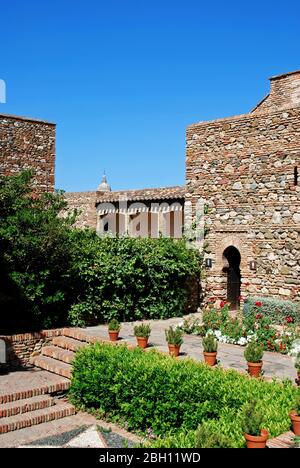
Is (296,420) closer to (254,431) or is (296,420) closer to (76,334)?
(254,431)

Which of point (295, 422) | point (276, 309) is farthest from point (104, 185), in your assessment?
point (295, 422)

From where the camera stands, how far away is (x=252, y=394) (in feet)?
21.3

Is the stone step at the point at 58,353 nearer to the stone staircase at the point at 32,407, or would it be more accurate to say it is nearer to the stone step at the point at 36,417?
the stone staircase at the point at 32,407

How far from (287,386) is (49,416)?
12.8 ft

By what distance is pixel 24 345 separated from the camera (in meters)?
10.9

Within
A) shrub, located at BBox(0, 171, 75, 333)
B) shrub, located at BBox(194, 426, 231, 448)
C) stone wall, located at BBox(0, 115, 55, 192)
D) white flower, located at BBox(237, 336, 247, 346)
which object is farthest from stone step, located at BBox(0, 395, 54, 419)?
stone wall, located at BBox(0, 115, 55, 192)

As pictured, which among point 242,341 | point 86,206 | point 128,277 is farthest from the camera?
point 86,206

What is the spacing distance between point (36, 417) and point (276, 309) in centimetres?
677
